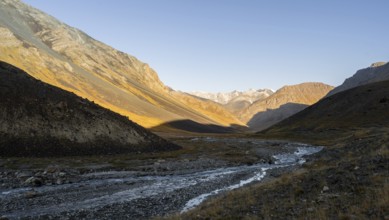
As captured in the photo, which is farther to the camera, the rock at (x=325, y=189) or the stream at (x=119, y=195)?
the stream at (x=119, y=195)

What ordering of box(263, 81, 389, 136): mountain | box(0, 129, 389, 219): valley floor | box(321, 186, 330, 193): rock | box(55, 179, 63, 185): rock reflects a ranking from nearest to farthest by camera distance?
box(0, 129, 389, 219): valley floor, box(321, 186, 330, 193): rock, box(55, 179, 63, 185): rock, box(263, 81, 389, 136): mountain

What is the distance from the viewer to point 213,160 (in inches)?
2504

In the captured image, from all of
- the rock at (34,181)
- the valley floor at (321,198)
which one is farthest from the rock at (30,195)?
the valley floor at (321,198)

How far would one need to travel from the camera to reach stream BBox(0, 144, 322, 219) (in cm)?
2631

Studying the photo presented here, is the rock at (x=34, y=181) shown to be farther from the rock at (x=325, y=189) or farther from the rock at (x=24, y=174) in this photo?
the rock at (x=325, y=189)

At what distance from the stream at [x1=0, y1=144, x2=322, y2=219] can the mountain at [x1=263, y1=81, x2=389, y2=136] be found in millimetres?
90526

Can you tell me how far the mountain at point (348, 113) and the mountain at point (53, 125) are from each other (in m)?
77.6

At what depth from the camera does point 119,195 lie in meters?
33.4

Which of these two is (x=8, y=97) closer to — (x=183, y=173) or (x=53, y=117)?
(x=53, y=117)

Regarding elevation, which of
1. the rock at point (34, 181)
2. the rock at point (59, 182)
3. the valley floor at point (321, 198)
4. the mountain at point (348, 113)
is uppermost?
the mountain at point (348, 113)

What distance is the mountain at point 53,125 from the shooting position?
60.1 meters

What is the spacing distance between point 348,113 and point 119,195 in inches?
5094


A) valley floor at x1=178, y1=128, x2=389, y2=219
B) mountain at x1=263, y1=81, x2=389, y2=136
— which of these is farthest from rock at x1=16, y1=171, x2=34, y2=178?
mountain at x1=263, y1=81, x2=389, y2=136

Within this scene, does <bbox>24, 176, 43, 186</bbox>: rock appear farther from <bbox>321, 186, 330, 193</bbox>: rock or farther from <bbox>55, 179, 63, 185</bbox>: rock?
<bbox>321, 186, 330, 193</bbox>: rock
